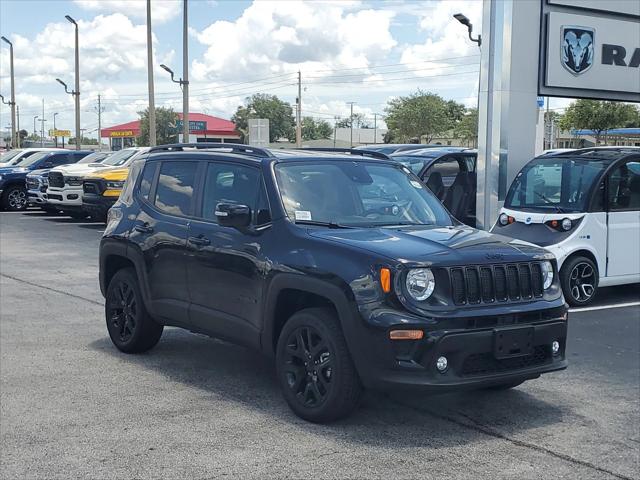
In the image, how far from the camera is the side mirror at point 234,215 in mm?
6023

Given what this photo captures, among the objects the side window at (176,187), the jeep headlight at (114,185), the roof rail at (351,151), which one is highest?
the roof rail at (351,151)

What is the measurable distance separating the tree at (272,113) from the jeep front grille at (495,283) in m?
104

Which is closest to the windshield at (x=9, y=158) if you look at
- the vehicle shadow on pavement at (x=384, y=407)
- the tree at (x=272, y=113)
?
the vehicle shadow on pavement at (x=384, y=407)

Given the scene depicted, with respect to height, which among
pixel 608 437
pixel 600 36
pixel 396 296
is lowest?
pixel 608 437

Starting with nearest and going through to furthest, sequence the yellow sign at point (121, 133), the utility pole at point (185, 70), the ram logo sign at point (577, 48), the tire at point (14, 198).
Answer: the ram logo sign at point (577, 48)
the tire at point (14, 198)
the utility pole at point (185, 70)
the yellow sign at point (121, 133)

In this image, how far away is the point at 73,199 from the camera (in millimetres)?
21219

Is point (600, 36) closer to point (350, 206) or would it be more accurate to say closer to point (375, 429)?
point (350, 206)

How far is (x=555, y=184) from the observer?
10633 millimetres

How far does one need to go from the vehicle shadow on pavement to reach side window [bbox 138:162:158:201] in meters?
1.42

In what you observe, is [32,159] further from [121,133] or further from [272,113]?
[272,113]

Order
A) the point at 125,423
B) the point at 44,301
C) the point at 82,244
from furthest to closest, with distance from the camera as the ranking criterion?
1. the point at 82,244
2. the point at 44,301
3. the point at 125,423

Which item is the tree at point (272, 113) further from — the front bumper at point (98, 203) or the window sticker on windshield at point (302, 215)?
the window sticker on windshield at point (302, 215)

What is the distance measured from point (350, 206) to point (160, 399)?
1954mm

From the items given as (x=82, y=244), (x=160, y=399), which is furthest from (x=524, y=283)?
(x=82, y=244)
